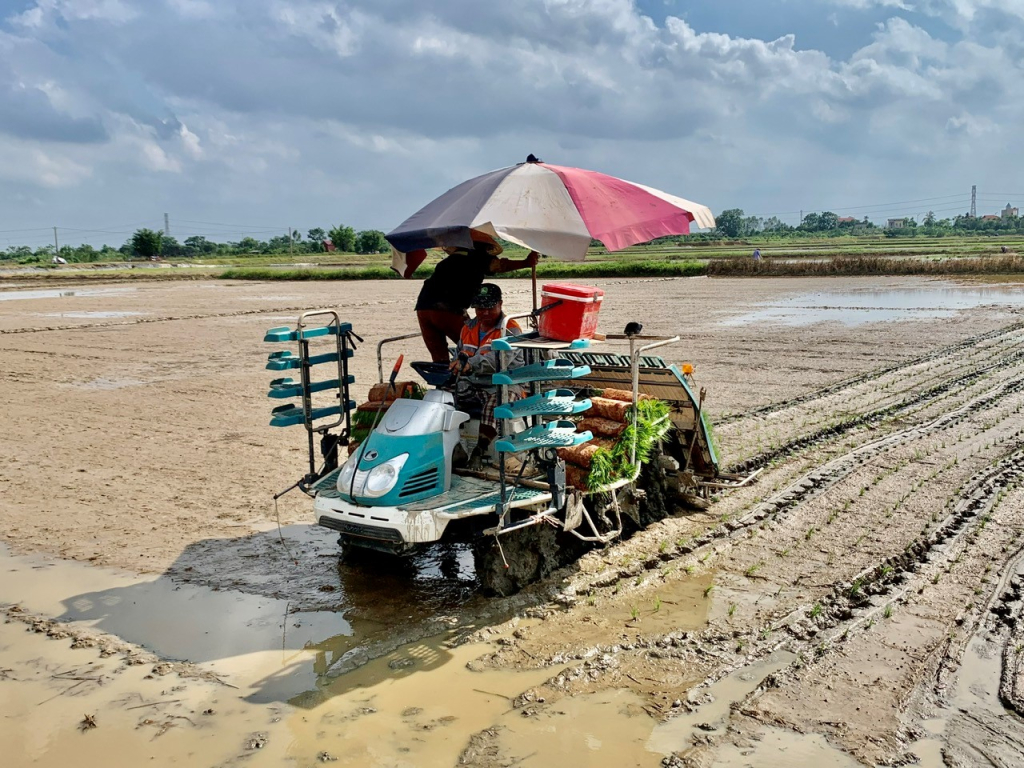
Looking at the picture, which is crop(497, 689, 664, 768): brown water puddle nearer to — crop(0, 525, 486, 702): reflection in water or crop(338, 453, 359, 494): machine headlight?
crop(0, 525, 486, 702): reflection in water

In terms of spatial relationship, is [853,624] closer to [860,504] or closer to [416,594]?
[860,504]

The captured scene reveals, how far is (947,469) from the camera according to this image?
8.69 m

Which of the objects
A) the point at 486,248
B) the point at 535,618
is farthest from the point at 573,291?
the point at 535,618

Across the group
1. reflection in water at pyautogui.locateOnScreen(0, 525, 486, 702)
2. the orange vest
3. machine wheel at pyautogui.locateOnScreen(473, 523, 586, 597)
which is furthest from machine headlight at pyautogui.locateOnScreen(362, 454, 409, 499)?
the orange vest

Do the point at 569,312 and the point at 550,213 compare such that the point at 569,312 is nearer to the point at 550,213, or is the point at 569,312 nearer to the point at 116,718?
the point at 550,213

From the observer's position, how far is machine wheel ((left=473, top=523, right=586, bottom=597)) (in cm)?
618

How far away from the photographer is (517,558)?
20.8ft

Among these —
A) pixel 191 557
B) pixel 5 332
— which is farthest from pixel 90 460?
pixel 5 332

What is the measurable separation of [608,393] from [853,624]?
2711 mm

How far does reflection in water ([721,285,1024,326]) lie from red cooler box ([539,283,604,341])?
53.4 ft

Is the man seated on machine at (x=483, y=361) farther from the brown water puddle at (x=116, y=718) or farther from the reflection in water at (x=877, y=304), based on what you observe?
the reflection in water at (x=877, y=304)

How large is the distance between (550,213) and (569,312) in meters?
0.70

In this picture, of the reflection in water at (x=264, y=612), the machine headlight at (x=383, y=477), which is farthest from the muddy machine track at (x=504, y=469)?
the reflection in water at (x=264, y=612)

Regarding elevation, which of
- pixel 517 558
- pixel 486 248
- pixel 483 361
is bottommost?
pixel 517 558
